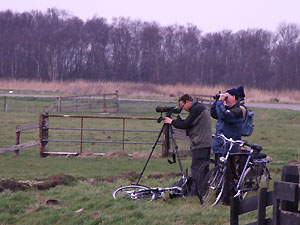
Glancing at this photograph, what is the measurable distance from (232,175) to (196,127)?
3.45 feet

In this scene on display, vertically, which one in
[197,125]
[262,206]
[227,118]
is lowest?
[262,206]

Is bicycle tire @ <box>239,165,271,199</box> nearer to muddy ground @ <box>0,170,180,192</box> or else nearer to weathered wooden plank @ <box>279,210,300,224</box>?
muddy ground @ <box>0,170,180,192</box>

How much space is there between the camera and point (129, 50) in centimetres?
7506

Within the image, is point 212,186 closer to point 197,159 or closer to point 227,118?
point 197,159

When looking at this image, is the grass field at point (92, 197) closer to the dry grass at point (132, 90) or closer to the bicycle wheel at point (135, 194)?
the bicycle wheel at point (135, 194)

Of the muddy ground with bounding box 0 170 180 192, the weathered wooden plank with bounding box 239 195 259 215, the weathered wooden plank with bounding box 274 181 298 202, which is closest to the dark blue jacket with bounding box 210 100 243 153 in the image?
the muddy ground with bounding box 0 170 180 192

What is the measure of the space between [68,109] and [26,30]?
44312mm

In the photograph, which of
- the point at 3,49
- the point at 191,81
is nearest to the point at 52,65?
the point at 3,49

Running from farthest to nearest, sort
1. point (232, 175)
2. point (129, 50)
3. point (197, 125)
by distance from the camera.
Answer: point (129, 50) → point (197, 125) → point (232, 175)

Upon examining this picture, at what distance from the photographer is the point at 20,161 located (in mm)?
14766

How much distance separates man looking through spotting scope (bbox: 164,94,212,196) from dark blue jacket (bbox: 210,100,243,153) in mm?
209

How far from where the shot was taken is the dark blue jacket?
8.20m

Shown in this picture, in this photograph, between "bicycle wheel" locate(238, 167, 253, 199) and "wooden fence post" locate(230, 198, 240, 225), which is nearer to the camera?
"wooden fence post" locate(230, 198, 240, 225)

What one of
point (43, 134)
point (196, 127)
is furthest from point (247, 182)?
point (43, 134)
